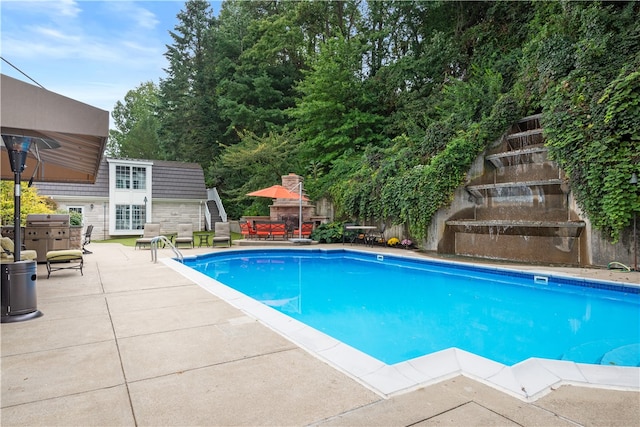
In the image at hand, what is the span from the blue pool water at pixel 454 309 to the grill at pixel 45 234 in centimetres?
334

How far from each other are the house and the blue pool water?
10.7 meters

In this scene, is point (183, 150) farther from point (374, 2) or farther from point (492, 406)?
point (492, 406)

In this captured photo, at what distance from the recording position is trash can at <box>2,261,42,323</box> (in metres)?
3.94

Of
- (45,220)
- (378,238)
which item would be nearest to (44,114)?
(45,220)

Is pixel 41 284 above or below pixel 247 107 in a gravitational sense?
below

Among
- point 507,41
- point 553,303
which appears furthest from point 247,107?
point 553,303

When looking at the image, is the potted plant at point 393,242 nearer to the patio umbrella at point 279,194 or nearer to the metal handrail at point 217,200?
the patio umbrella at point 279,194

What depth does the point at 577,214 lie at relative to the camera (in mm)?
9180

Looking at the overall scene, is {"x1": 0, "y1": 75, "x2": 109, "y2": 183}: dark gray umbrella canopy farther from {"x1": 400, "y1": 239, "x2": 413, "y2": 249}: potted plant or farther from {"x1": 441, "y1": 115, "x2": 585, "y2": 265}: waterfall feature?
{"x1": 400, "y1": 239, "x2": 413, "y2": 249}: potted plant

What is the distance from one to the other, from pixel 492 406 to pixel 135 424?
2.07m

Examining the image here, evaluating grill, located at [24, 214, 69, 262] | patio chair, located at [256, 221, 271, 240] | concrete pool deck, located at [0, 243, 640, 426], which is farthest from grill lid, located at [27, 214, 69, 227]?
patio chair, located at [256, 221, 271, 240]

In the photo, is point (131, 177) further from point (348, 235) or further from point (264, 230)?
point (348, 235)

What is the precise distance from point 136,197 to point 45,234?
446 inches

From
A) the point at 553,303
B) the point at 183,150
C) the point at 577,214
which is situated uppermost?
the point at 183,150
